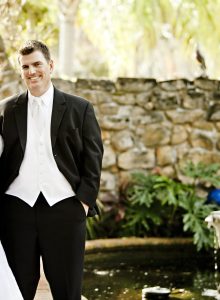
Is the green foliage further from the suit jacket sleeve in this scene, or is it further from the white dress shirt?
the white dress shirt

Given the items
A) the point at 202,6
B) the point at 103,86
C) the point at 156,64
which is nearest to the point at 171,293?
the point at 103,86

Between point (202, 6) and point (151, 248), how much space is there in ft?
17.5

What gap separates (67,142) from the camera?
2.95m

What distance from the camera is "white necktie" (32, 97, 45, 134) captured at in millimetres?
2959

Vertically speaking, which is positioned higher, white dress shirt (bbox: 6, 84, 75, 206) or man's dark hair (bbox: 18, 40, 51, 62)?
man's dark hair (bbox: 18, 40, 51, 62)

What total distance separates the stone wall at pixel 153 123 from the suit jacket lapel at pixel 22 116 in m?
3.59

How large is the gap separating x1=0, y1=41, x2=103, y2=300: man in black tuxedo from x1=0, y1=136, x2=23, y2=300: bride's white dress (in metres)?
0.06

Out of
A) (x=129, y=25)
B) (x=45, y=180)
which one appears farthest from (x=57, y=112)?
(x=129, y=25)

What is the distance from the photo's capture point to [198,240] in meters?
5.76

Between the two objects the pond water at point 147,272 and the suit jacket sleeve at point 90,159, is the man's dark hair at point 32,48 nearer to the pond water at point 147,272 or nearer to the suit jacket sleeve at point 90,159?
the suit jacket sleeve at point 90,159

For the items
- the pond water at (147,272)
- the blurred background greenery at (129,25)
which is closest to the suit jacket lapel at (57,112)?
the pond water at (147,272)

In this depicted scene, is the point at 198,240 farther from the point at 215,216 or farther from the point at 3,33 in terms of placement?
the point at 3,33

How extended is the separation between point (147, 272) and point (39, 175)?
8.37ft

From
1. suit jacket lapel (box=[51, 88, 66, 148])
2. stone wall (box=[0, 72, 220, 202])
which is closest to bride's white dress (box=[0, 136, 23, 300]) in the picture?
suit jacket lapel (box=[51, 88, 66, 148])
